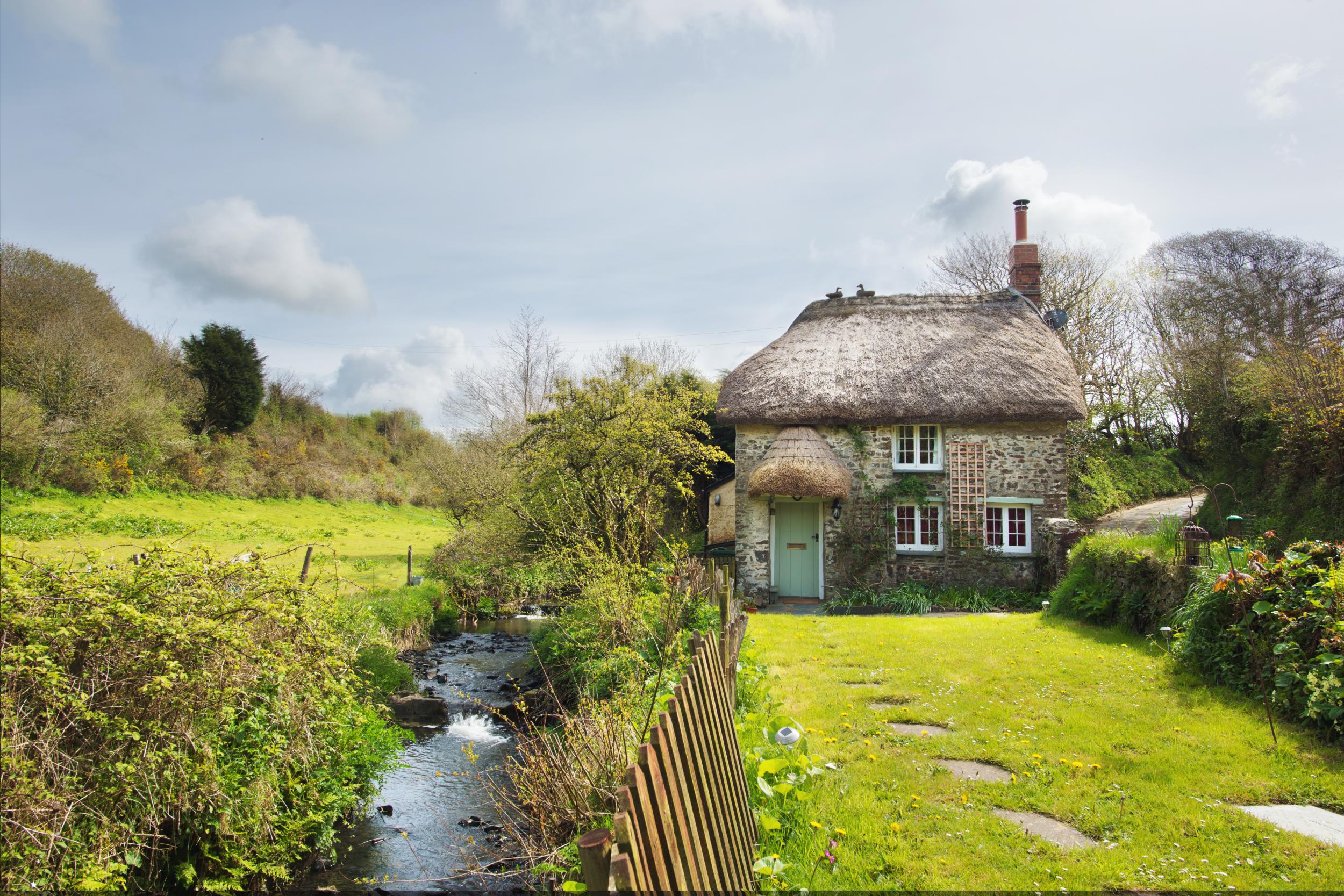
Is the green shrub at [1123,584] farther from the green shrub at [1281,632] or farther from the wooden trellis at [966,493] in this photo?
the wooden trellis at [966,493]

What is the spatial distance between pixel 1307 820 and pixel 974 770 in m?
1.62

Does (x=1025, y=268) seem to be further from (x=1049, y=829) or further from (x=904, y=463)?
(x=1049, y=829)

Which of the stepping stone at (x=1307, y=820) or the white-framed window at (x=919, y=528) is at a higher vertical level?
the white-framed window at (x=919, y=528)

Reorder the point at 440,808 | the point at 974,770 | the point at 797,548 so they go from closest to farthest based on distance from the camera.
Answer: the point at 974,770
the point at 440,808
the point at 797,548

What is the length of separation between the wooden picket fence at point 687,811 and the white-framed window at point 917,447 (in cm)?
1132

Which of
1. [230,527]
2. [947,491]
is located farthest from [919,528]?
[230,527]

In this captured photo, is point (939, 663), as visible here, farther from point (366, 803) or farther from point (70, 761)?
point (70, 761)

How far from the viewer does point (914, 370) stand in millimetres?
14266

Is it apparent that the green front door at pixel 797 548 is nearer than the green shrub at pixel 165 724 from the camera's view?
No

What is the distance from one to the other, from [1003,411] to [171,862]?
13.3m

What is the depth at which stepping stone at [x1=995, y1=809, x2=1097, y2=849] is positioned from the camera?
359 cm

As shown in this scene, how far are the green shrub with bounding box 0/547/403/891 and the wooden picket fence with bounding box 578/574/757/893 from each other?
→ 3337mm

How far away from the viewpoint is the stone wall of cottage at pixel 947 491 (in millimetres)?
13422

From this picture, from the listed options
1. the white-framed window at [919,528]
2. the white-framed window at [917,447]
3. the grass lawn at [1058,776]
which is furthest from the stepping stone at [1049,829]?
the white-framed window at [917,447]
